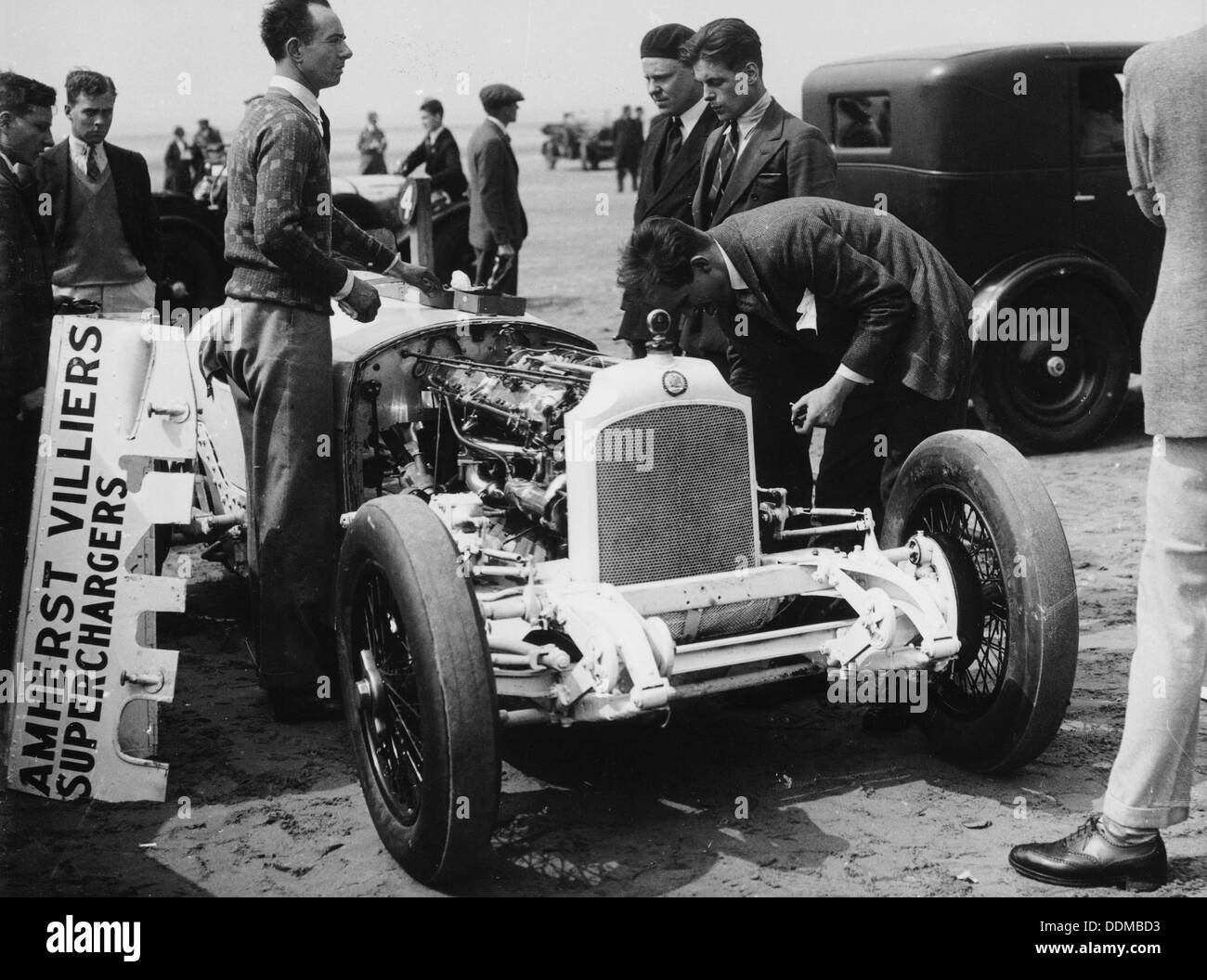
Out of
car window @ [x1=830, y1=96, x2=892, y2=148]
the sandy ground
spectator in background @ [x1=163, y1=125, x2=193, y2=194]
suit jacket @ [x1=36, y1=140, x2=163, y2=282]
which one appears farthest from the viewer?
spectator in background @ [x1=163, y1=125, x2=193, y2=194]

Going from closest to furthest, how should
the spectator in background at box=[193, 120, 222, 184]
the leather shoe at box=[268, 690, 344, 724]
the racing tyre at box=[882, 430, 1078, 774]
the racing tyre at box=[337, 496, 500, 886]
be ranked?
the racing tyre at box=[337, 496, 500, 886] → the racing tyre at box=[882, 430, 1078, 774] → the leather shoe at box=[268, 690, 344, 724] → the spectator in background at box=[193, 120, 222, 184]

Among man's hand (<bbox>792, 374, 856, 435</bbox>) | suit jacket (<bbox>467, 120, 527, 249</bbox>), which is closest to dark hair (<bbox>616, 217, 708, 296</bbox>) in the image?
man's hand (<bbox>792, 374, 856, 435</bbox>)

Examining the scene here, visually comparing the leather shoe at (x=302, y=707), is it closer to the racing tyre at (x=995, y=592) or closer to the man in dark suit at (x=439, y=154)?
the racing tyre at (x=995, y=592)

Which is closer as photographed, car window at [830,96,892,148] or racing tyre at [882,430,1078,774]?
racing tyre at [882,430,1078,774]

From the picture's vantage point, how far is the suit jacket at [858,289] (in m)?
4.38

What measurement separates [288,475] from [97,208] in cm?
291

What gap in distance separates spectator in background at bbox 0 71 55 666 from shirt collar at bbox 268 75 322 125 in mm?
1113

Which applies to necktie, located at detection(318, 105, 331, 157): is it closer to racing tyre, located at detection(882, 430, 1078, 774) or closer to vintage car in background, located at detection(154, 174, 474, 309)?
racing tyre, located at detection(882, 430, 1078, 774)

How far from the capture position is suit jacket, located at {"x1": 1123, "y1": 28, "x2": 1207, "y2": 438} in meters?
3.22

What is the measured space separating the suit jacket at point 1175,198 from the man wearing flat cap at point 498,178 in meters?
7.90

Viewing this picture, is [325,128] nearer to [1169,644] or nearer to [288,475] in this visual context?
[288,475]

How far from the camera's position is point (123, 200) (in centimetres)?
700

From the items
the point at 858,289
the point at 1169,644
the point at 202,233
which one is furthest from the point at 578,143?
the point at 1169,644
